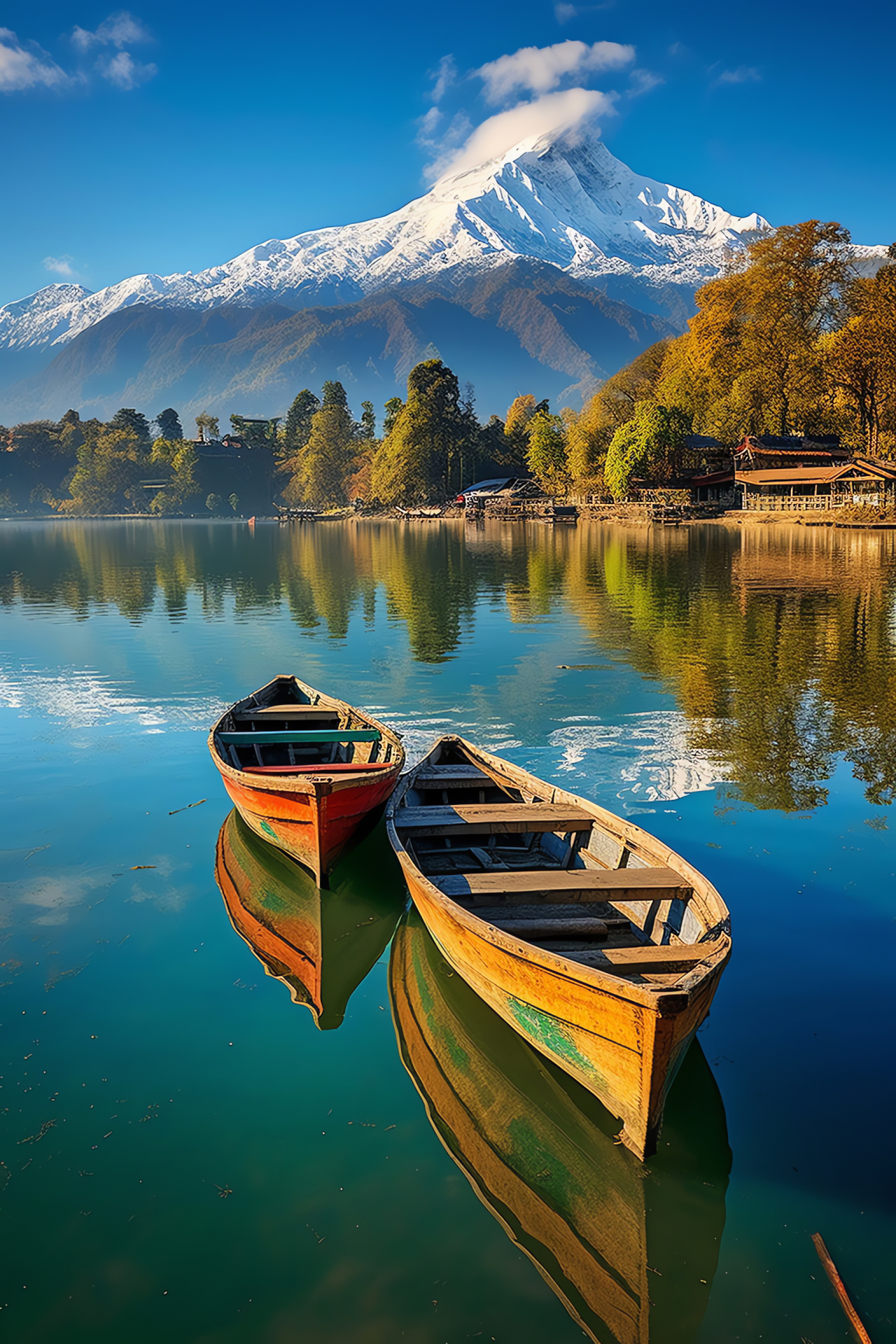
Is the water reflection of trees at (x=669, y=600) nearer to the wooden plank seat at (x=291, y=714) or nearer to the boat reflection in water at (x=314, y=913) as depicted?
the boat reflection in water at (x=314, y=913)

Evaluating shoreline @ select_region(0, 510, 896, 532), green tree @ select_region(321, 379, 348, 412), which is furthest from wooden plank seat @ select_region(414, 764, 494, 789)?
green tree @ select_region(321, 379, 348, 412)

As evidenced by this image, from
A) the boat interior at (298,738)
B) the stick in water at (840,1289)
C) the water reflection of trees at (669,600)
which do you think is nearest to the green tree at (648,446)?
the water reflection of trees at (669,600)

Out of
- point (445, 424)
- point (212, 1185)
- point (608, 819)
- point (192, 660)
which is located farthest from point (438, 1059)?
point (445, 424)

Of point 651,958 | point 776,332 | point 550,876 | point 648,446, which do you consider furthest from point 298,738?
point 776,332

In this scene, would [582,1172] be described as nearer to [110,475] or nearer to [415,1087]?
[415,1087]

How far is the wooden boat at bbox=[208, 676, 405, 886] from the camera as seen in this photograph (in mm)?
10164

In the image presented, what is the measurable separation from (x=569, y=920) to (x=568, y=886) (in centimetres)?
40

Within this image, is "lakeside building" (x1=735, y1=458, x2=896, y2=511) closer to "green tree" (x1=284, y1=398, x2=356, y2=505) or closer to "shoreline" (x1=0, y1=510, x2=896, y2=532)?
"shoreline" (x1=0, y1=510, x2=896, y2=532)

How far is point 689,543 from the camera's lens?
205 feet

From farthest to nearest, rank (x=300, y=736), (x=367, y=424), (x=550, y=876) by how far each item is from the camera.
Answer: (x=367, y=424)
(x=300, y=736)
(x=550, y=876)

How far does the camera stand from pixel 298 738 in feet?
44.2

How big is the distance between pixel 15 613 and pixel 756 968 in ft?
113

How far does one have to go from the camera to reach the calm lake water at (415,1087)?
545 centimetres

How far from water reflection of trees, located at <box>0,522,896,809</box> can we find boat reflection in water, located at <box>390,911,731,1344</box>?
23.8 feet
